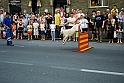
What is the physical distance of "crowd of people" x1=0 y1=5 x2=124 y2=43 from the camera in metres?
17.6

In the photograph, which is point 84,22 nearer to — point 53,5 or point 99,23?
point 99,23

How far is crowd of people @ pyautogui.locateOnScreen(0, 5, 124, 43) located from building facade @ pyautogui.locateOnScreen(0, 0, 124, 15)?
4155mm

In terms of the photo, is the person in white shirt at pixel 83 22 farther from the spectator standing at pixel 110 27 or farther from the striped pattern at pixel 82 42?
the striped pattern at pixel 82 42

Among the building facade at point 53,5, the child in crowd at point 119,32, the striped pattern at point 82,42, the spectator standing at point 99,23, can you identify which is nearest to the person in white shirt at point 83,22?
the spectator standing at point 99,23

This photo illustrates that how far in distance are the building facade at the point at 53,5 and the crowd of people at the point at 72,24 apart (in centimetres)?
415

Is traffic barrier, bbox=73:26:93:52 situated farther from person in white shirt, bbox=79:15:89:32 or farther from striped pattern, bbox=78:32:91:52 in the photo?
person in white shirt, bbox=79:15:89:32

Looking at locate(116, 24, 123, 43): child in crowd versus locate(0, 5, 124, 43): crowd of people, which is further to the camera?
locate(0, 5, 124, 43): crowd of people

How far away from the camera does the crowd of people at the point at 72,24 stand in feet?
57.8

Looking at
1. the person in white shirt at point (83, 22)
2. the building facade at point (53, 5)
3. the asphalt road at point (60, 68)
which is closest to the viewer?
the asphalt road at point (60, 68)

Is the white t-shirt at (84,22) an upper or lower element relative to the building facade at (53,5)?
lower

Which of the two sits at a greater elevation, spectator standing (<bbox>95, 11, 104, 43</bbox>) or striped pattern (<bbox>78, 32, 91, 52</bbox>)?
spectator standing (<bbox>95, 11, 104, 43</bbox>)

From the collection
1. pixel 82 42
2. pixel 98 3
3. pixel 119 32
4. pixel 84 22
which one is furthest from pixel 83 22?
pixel 98 3

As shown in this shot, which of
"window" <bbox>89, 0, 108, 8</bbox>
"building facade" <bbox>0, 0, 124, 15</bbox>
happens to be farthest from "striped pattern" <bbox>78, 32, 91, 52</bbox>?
"window" <bbox>89, 0, 108, 8</bbox>

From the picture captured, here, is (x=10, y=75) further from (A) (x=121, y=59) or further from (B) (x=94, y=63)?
(A) (x=121, y=59)
